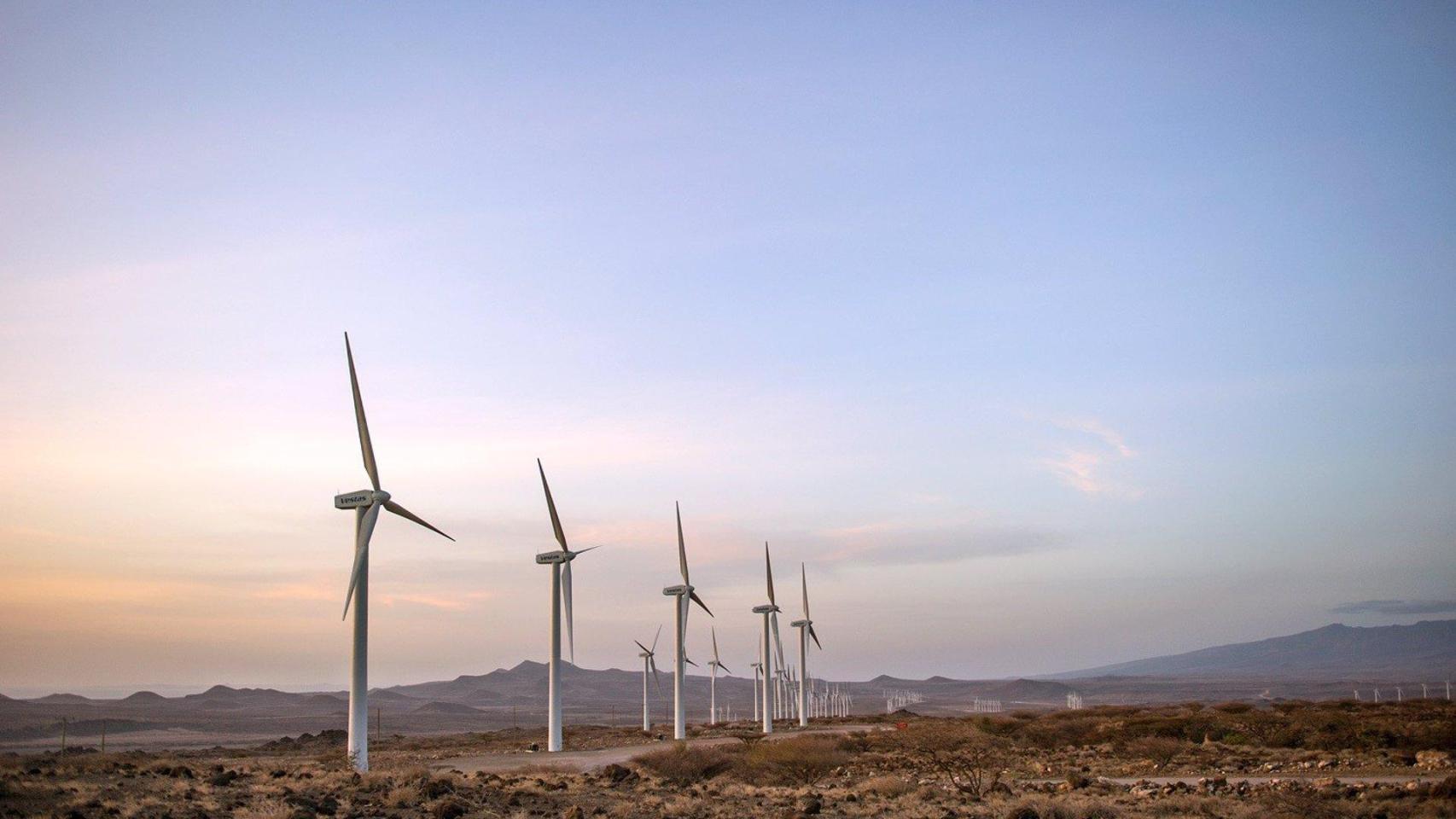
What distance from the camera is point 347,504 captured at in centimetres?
4756

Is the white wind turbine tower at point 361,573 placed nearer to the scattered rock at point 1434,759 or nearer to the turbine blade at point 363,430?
the turbine blade at point 363,430

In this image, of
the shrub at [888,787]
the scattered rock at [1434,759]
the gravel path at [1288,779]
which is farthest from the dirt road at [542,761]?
the scattered rock at [1434,759]

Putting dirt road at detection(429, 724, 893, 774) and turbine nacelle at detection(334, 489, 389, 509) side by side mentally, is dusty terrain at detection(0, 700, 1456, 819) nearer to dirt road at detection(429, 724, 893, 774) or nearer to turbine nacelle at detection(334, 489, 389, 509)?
dirt road at detection(429, 724, 893, 774)

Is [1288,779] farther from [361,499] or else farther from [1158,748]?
[361,499]

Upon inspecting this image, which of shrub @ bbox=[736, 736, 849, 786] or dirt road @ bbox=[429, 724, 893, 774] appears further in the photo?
dirt road @ bbox=[429, 724, 893, 774]

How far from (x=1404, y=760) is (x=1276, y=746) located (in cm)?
1312

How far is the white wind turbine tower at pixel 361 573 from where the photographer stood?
141ft

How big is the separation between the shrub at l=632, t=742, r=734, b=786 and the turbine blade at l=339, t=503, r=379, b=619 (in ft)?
43.4

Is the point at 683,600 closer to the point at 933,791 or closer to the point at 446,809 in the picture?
the point at 933,791

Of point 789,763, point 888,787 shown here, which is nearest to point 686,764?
point 789,763

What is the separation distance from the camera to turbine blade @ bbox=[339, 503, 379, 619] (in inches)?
1734

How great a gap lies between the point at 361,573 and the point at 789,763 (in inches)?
741

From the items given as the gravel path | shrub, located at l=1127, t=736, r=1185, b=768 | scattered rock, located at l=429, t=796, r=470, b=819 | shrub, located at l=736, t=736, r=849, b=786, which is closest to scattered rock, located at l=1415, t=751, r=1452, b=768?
the gravel path

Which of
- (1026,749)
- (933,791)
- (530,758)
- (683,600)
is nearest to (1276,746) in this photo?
A: (1026,749)
